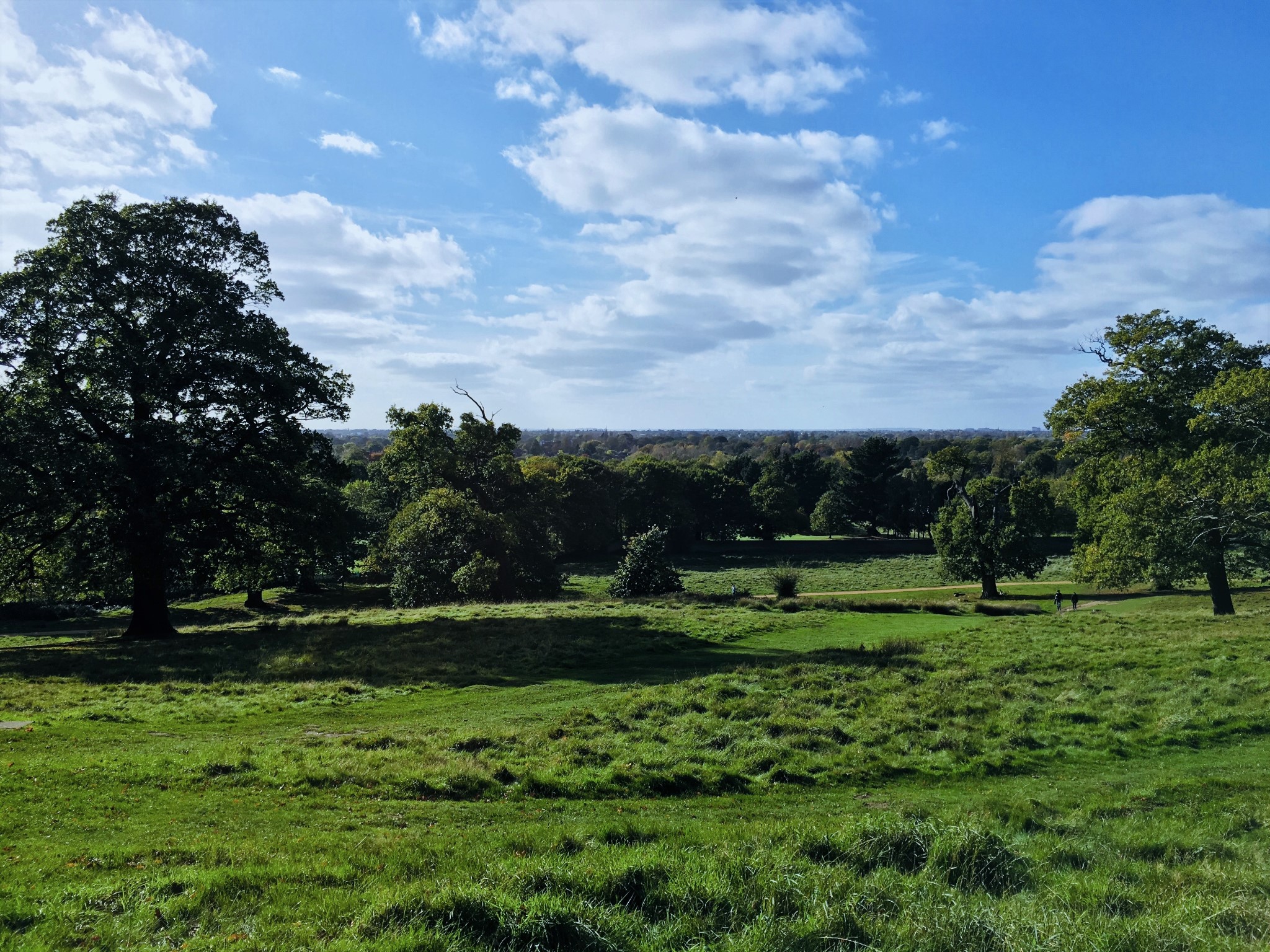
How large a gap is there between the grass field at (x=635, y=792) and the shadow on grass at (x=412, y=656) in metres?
0.17

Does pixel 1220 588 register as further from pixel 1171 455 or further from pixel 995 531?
pixel 995 531

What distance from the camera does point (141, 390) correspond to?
88.1ft

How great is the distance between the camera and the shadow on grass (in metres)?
20.6

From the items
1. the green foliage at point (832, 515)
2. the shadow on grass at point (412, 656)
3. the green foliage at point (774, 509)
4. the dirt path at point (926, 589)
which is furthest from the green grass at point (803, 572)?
the shadow on grass at point (412, 656)

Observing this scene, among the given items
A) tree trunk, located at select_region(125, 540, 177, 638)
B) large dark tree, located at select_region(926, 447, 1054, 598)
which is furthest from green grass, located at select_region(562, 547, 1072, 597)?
tree trunk, located at select_region(125, 540, 177, 638)

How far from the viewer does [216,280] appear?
2814 centimetres

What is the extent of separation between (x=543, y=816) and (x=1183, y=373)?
37685mm

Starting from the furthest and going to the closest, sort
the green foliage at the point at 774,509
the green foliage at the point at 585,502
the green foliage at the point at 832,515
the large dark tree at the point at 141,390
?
1. the green foliage at the point at 774,509
2. the green foliage at the point at 832,515
3. the green foliage at the point at 585,502
4. the large dark tree at the point at 141,390

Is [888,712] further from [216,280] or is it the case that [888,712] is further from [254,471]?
[216,280]

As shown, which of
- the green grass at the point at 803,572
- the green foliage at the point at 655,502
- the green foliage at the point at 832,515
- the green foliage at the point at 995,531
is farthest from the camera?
the green foliage at the point at 832,515

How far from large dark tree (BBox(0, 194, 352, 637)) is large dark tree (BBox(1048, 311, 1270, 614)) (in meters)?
35.7

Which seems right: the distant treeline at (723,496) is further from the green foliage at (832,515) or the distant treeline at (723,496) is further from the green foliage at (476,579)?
the green foliage at (476,579)

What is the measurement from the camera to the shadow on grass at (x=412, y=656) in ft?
67.7

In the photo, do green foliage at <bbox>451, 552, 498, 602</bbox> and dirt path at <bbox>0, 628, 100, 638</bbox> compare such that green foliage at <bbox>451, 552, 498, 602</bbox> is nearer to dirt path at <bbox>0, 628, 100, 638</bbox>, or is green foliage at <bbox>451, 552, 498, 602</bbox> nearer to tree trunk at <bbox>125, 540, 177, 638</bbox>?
tree trunk at <bbox>125, 540, 177, 638</bbox>
